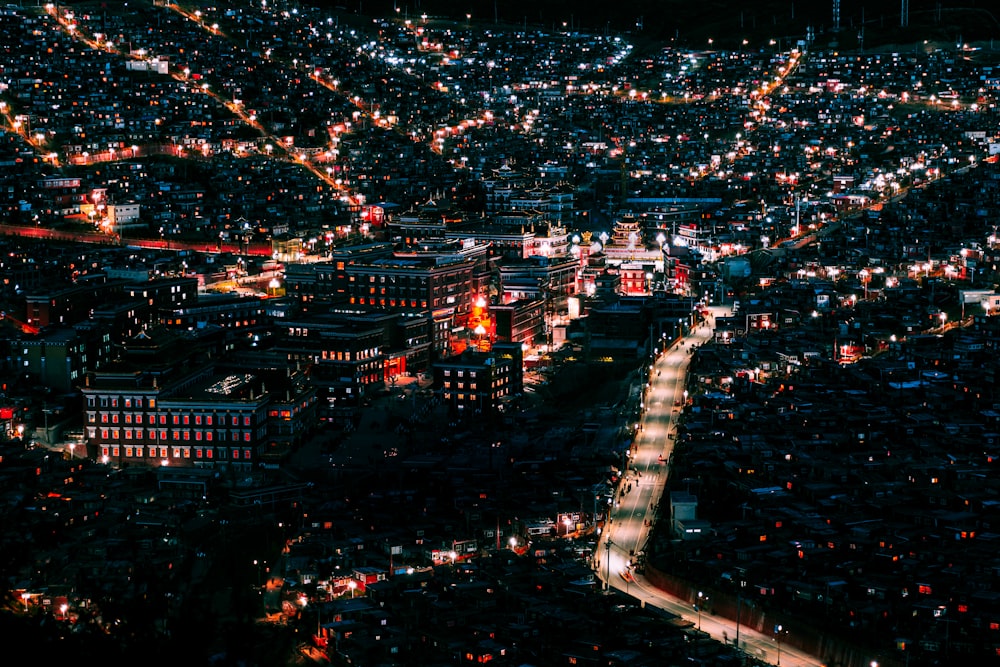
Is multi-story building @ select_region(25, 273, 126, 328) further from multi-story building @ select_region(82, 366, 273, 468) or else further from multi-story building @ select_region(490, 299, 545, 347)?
multi-story building @ select_region(490, 299, 545, 347)

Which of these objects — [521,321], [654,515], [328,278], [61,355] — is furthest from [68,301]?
[654,515]

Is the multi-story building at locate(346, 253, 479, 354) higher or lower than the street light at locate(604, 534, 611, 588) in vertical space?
higher

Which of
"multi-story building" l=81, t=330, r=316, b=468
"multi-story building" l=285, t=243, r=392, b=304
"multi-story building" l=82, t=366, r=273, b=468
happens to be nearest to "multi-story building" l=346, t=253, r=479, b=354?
"multi-story building" l=285, t=243, r=392, b=304

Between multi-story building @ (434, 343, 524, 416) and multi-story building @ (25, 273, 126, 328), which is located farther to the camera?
multi-story building @ (25, 273, 126, 328)

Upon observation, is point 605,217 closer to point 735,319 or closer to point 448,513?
point 735,319

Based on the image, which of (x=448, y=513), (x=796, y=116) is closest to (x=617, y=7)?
(x=796, y=116)

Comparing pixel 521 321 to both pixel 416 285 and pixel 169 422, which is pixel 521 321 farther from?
pixel 169 422
